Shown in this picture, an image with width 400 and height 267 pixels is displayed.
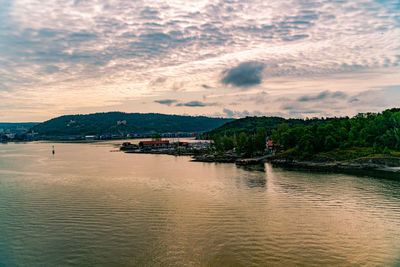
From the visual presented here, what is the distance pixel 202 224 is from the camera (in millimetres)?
15953

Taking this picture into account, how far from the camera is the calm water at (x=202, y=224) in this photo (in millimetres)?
12258

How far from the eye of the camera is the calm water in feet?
40.2

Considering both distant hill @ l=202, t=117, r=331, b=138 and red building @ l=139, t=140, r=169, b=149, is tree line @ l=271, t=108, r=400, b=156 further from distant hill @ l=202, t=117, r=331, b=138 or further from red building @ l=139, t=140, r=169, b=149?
distant hill @ l=202, t=117, r=331, b=138

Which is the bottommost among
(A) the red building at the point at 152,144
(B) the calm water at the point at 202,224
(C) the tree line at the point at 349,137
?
(B) the calm water at the point at 202,224

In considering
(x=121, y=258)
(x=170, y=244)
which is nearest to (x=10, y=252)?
(x=121, y=258)

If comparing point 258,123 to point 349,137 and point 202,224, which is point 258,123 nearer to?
point 349,137

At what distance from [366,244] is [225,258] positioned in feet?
22.7

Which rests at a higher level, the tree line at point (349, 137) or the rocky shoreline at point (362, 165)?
the tree line at point (349, 137)

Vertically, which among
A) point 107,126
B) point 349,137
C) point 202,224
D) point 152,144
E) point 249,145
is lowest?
point 202,224

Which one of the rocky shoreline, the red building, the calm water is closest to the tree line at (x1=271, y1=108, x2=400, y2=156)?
the rocky shoreline

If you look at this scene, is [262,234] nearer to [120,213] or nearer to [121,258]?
[121,258]

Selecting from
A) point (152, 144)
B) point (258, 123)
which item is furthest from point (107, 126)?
point (152, 144)

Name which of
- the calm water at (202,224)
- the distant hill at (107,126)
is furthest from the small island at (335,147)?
the distant hill at (107,126)

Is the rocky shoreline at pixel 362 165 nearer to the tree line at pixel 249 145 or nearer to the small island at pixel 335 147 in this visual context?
the small island at pixel 335 147
